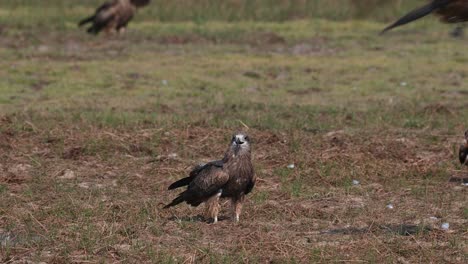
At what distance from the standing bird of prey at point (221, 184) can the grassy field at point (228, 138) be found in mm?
206

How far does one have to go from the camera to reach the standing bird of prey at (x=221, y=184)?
24.8 feet

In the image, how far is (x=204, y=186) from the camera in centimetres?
753

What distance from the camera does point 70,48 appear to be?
17594 mm

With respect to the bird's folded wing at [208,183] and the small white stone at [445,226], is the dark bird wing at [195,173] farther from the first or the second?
the small white stone at [445,226]

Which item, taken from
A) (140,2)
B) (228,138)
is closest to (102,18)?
(140,2)

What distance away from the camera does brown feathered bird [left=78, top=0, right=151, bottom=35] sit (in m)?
19.1

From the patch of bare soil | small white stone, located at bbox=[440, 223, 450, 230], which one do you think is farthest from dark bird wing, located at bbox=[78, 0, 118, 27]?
small white stone, located at bbox=[440, 223, 450, 230]

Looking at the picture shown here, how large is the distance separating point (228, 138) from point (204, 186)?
119 inches

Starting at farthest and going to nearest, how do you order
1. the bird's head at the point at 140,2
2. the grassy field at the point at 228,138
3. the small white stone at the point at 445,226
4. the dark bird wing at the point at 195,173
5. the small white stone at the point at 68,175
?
the bird's head at the point at 140,2 → the small white stone at the point at 68,175 → the dark bird wing at the point at 195,173 → the small white stone at the point at 445,226 → the grassy field at the point at 228,138

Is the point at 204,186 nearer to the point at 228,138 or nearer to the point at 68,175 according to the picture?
the point at 68,175

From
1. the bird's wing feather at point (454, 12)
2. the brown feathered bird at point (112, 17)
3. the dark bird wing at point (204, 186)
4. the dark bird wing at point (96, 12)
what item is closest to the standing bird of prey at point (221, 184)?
the dark bird wing at point (204, 186)

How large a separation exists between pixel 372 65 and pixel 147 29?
5528 mm

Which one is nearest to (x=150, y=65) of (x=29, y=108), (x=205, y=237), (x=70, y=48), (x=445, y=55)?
(x=70, y=48)

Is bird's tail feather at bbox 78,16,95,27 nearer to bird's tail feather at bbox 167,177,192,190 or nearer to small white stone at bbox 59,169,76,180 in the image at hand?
small white stone at bbox 59,169,76,180
